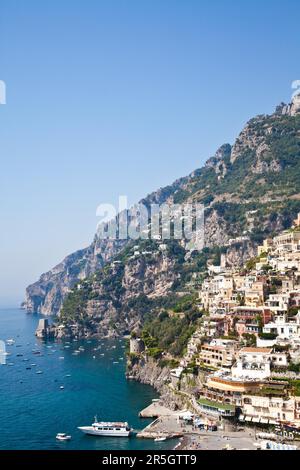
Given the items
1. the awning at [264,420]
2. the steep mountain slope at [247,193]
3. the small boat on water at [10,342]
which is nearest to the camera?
the awning at [264,420]

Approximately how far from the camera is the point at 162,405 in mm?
25094

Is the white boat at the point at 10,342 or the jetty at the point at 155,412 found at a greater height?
the white boat at the point at 10,342

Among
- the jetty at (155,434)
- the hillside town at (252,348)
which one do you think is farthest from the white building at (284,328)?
the jetty at (155,434)

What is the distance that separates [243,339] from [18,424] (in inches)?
Result: 419

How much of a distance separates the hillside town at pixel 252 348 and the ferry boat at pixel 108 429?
3.03 meters

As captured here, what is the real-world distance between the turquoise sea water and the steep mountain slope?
16.8m

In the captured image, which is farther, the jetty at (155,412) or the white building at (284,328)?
the jetty at (155,412)

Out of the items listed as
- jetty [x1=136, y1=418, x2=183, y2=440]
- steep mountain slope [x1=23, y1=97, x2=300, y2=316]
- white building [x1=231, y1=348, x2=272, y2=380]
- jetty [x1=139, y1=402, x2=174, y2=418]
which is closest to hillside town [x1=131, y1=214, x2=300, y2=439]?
white building [x1=231, y1=348, x2=272, y2=380]

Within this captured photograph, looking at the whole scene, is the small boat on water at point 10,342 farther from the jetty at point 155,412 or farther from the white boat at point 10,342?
the jetty at point 155,412

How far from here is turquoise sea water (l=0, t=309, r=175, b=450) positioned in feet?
67.1

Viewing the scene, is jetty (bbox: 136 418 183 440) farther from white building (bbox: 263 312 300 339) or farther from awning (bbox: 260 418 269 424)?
white building (bbox: 263 312 300 339)

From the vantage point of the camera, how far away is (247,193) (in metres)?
64.1

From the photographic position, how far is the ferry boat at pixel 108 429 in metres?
20.7
